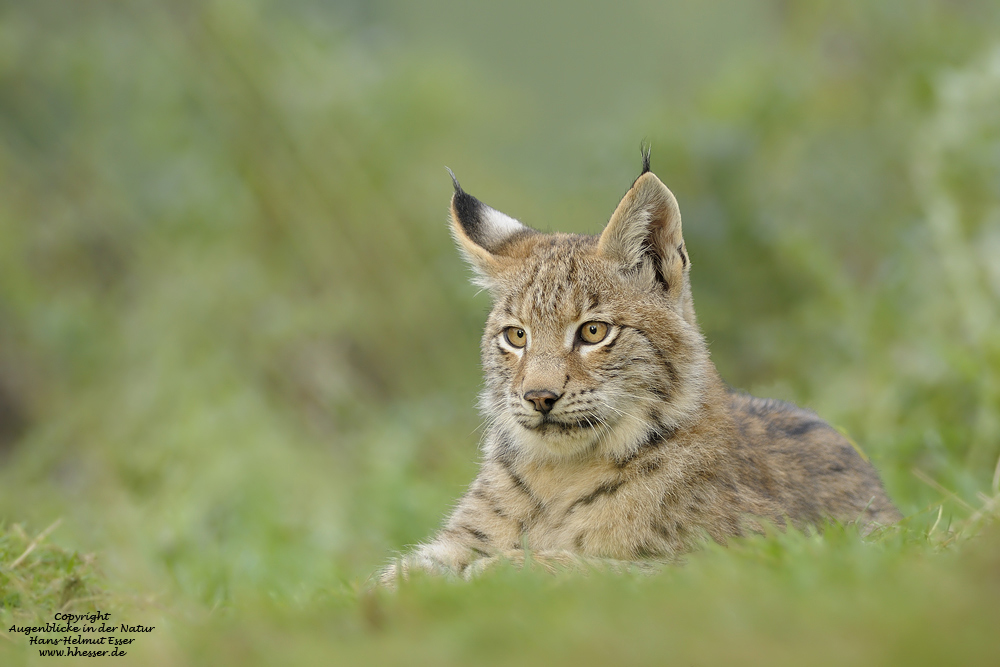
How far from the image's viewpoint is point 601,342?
4.27m

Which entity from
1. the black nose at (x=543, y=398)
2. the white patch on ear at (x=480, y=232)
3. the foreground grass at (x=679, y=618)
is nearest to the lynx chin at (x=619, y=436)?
the black nose at (x=543, y=398)

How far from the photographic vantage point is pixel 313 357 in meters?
10.2

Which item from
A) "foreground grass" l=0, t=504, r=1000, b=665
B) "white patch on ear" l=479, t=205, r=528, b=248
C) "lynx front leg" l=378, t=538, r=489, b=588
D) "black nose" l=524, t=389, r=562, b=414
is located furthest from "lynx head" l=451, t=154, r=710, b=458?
A: "foreground grass" l=0, t=504, r=1000, b=665

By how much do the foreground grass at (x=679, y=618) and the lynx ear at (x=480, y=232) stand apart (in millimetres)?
2053

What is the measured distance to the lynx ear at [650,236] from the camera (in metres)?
4.31

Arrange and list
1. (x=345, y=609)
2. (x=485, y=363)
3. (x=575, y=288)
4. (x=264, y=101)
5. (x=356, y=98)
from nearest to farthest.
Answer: (x=345, y=609)
(x=575, y=288)
(x=485, y=363)
(x=264, y=101)
(x=356, y=98)

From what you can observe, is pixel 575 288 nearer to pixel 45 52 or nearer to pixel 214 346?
pixel 214 346

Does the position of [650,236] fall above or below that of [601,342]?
above

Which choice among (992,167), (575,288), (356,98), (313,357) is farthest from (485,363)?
(356,98)

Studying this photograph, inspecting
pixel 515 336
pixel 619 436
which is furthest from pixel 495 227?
pixel 619 436

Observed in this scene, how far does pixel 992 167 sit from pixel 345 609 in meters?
6.19

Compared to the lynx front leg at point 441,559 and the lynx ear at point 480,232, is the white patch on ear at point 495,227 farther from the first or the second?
the lynx front leg at point 441,559

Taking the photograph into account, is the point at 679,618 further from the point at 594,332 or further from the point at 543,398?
the point at 594,332

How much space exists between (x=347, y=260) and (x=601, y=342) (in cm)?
679
